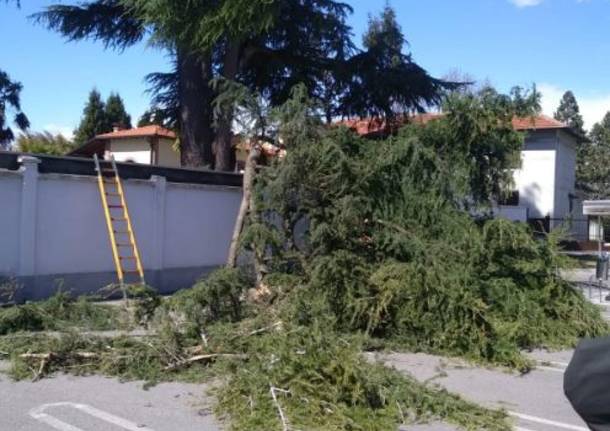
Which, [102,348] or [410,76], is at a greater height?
[410,76]

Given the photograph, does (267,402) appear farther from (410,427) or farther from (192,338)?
(192,338)

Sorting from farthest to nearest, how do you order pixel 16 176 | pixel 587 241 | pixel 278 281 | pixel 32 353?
pixel 587 241 < pixel 16 176 < pixel 278 281 < pixel 32 353

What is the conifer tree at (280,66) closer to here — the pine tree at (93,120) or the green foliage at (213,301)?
the green foliage at (213,301)

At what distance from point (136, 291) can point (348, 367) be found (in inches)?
159

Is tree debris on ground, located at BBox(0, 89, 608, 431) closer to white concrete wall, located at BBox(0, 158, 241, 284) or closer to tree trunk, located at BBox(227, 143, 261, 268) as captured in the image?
tree trunk, located at BBox(227, 143, 261, 268)

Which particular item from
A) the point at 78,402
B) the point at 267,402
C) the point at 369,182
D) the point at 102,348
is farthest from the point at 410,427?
the point at 369,182

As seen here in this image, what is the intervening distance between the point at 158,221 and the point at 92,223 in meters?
1.72

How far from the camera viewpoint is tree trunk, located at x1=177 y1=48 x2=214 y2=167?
71.6ft

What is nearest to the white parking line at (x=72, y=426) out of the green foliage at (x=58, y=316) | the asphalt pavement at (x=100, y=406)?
the asphalt pavement at (x=100, y=406)

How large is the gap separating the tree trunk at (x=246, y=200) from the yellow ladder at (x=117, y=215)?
2.48m

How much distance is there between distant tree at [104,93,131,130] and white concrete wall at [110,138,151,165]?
16.6 m

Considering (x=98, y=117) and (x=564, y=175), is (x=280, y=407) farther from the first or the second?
(x=98, y=117)

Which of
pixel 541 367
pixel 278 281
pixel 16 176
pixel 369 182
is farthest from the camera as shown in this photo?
pixel 16 176

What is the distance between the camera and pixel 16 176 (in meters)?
12.8
